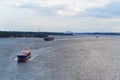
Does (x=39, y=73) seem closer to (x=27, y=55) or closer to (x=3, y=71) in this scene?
(x=3, y=71)

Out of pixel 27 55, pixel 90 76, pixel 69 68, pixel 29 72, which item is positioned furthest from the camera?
pixel 27 55

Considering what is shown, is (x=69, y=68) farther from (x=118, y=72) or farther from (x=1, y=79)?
(x=1, y=79)

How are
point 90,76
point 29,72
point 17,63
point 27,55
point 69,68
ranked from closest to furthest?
point 90,76 < point 29,72 < point 69,68 < point 17,63 < point 27,55

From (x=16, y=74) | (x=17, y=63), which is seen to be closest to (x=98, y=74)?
(x=16, y=74)

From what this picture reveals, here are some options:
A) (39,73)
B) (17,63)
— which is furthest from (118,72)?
(17,63)

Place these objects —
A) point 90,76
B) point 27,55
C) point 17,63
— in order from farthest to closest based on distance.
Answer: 1. point 27,55
2. point 17,63
3. point 90,76

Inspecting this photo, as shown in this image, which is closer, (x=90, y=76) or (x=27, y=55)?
(x=90, y=76)

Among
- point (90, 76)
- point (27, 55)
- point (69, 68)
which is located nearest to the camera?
point (90, 76)

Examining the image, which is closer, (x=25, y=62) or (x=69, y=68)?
(x=69, y=68)
